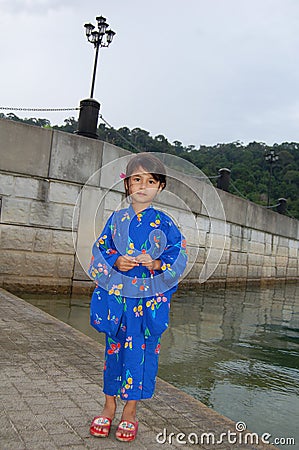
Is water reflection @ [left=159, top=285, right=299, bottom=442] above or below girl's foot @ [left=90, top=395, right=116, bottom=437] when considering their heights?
below

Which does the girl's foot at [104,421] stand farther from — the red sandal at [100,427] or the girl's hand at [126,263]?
the girl's hand at [126,263]

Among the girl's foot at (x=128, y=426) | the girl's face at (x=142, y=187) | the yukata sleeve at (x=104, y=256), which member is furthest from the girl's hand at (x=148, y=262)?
the girl's foot at (x=128, y=426)

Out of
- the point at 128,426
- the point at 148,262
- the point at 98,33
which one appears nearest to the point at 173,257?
the point at 148,262

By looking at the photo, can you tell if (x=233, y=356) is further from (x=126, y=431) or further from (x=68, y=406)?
(x=126, y=431)

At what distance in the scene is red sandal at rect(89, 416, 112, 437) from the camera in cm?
261

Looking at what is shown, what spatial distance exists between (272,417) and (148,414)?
3.54 ft

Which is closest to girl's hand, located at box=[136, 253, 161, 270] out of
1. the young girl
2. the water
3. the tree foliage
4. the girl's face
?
the young girl

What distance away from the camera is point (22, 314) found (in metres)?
5.75

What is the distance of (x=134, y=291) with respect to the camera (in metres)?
2.68

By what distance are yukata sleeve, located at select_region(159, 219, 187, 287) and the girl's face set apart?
0.17m

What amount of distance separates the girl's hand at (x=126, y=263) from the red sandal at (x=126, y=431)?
2.50 feet

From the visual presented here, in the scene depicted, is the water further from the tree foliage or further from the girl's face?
the tree foliage

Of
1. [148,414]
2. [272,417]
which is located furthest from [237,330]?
[148,414]

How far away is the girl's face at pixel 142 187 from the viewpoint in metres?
2.80
